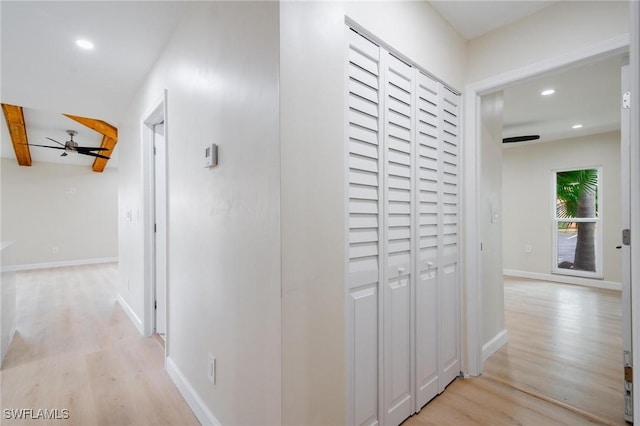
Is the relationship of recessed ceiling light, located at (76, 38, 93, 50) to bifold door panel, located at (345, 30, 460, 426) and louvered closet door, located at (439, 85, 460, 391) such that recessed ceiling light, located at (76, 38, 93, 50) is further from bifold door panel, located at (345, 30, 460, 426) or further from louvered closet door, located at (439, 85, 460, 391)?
louvered closet door, located at (439, 85, 460, 391)

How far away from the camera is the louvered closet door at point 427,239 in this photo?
72.0 inches

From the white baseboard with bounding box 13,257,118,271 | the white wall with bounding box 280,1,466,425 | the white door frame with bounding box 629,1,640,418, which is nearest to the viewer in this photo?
the white door frame with bounding box 629,1,640,418

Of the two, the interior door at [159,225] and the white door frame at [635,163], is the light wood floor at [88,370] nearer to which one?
the interior door at [159,225]

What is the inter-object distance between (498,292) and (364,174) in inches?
80.5

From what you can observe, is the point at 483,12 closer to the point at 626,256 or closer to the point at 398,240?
the point at 398,240

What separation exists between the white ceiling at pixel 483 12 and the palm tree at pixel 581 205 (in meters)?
4.48

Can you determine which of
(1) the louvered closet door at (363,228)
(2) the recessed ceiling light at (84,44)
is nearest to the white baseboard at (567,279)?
(1) the louvered closet door at (363,228)

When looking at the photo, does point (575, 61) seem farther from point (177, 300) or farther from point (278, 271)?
point (177, 300)

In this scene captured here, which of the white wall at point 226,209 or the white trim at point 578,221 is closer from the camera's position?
the white wall at point 226,209

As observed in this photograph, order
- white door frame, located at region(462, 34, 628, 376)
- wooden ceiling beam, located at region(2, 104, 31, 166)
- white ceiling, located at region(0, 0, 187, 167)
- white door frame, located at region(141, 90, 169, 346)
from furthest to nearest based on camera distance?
wooden ceiling beam, located at region(2, 104, 31, 166) → white door frame, located at region(141, 90, 169, 346) → white door frame, located at region(462, 34, 628, 376) → white ceiling, located at region(0, 0, 187, 167)

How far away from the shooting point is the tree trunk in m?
5.04

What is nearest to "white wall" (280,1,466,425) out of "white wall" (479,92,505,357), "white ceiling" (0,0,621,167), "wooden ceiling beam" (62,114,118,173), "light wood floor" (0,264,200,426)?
"light wood floor" (0,264,200,426)

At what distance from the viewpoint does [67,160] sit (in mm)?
6672

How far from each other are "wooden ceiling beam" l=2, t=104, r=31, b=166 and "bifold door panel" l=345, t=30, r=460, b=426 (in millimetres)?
4717
